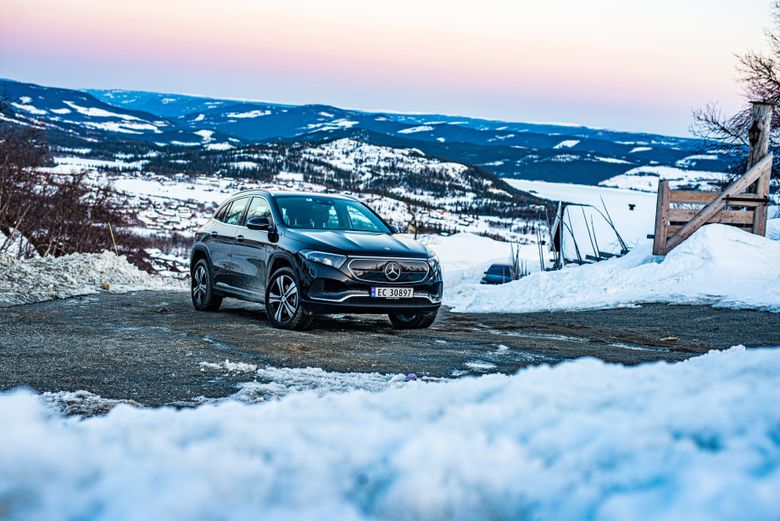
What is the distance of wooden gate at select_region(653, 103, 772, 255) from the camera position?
61.2ft

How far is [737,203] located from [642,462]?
63.0 ft

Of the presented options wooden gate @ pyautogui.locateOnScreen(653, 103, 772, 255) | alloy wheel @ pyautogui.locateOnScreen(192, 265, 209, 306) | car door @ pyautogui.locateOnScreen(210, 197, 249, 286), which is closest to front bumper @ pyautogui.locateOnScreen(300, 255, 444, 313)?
car door @ pyautogui.locateOnScreen(210, 197, 249, 286)

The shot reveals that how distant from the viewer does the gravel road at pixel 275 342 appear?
6.25m

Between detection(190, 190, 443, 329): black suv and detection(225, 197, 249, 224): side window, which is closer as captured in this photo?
detection(190, 190, 443, 329): black suv

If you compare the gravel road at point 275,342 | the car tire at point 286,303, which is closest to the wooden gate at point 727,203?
the gravel road at point 275,342

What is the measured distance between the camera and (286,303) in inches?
408

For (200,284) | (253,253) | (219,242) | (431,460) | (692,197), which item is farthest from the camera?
(692,197)

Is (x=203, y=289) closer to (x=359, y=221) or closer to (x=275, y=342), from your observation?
(x=359, y=221)

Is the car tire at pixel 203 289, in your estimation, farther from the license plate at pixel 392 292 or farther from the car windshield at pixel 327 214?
the license plate at pixel 392 292

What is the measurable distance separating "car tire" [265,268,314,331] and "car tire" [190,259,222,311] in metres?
2.34

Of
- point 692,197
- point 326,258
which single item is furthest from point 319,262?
point 692,197

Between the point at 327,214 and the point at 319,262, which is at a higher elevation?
the point at 327,214

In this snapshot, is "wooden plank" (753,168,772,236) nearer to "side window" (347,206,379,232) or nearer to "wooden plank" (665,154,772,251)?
"wooden plank" (665,154,772,251)

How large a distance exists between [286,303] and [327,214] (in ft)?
5.43
